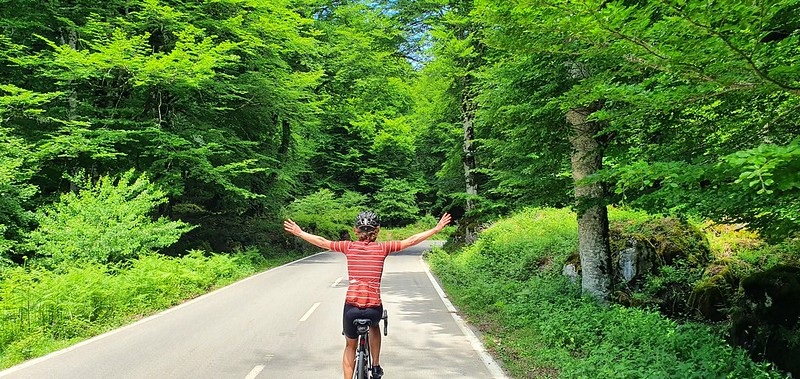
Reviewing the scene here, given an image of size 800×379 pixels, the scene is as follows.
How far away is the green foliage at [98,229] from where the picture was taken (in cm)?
1221

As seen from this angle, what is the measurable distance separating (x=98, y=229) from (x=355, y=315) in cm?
1149

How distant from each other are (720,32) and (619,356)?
13.7 feet

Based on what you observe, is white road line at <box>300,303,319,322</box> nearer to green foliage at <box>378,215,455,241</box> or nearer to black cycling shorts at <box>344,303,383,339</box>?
black cycling shorts at <box>344,303,383,339</box>

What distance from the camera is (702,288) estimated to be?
8.98 meters

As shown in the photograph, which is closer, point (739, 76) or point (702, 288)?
point (739, 76)

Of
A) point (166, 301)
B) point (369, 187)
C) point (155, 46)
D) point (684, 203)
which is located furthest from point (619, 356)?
point (369, 187)

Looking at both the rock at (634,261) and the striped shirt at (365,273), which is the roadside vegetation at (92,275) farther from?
the rock at (634,261)

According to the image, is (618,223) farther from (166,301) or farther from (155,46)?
(155,46)

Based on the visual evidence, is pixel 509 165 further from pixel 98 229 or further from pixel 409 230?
pixel 409 230

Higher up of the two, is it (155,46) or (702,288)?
(155,46)

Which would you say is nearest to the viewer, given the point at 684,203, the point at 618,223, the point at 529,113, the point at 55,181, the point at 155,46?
the point at 684,203

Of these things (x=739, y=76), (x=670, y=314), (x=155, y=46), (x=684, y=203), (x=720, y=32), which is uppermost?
(x=155, y=46)

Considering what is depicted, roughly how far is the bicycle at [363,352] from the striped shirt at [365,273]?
17cm

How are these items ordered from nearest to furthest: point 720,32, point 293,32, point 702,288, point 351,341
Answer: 1. point 720,32
2. point 351,341
3. point 702,288
4. point 293,32
